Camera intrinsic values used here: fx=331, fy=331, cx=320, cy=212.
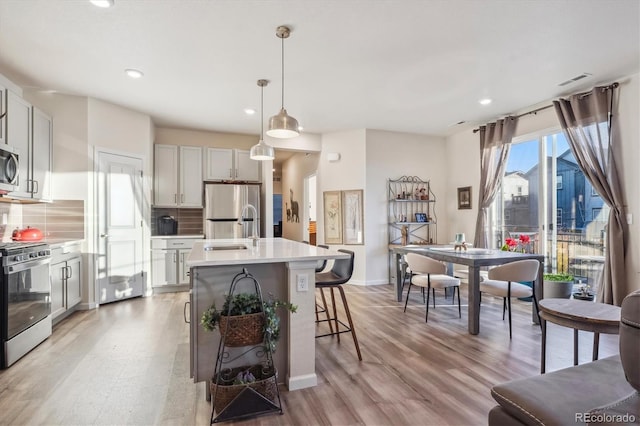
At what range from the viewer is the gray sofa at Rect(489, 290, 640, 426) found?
91 centimetres

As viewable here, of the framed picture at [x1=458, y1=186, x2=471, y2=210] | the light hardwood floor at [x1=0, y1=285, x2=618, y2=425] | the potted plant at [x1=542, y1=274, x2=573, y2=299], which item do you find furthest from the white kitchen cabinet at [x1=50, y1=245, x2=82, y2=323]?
the framed picture at [x1=458, y1=186, x2=471, y2=210]

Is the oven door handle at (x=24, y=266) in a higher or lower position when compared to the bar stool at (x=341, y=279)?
higher

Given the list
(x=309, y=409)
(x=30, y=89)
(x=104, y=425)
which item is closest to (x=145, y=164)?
(x=30, y=89)

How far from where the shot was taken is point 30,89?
13.0ft

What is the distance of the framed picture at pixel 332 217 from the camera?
5.99 m

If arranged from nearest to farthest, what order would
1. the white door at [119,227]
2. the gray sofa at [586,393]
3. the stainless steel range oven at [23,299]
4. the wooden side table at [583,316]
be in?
the gray sofa at [586,393], the wooden side table at [583,316], the stainless steel range oven at [23,299], the white door at [119,227]

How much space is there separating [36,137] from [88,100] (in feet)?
2.63

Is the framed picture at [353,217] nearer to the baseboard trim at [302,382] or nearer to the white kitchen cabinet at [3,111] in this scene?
the baseboard trim at [302,382]

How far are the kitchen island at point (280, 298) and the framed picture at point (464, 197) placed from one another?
4.34 metres

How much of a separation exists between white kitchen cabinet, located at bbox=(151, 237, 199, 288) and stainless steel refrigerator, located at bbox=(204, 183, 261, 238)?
42 cm

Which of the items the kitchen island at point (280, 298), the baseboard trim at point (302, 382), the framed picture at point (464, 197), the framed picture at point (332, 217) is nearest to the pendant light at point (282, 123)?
the kitchen island at point (280, 298)

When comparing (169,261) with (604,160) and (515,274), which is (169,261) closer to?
(515,274)

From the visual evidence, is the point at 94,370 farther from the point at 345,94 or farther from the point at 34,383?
the point at 345,94

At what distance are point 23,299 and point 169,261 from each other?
230cm
